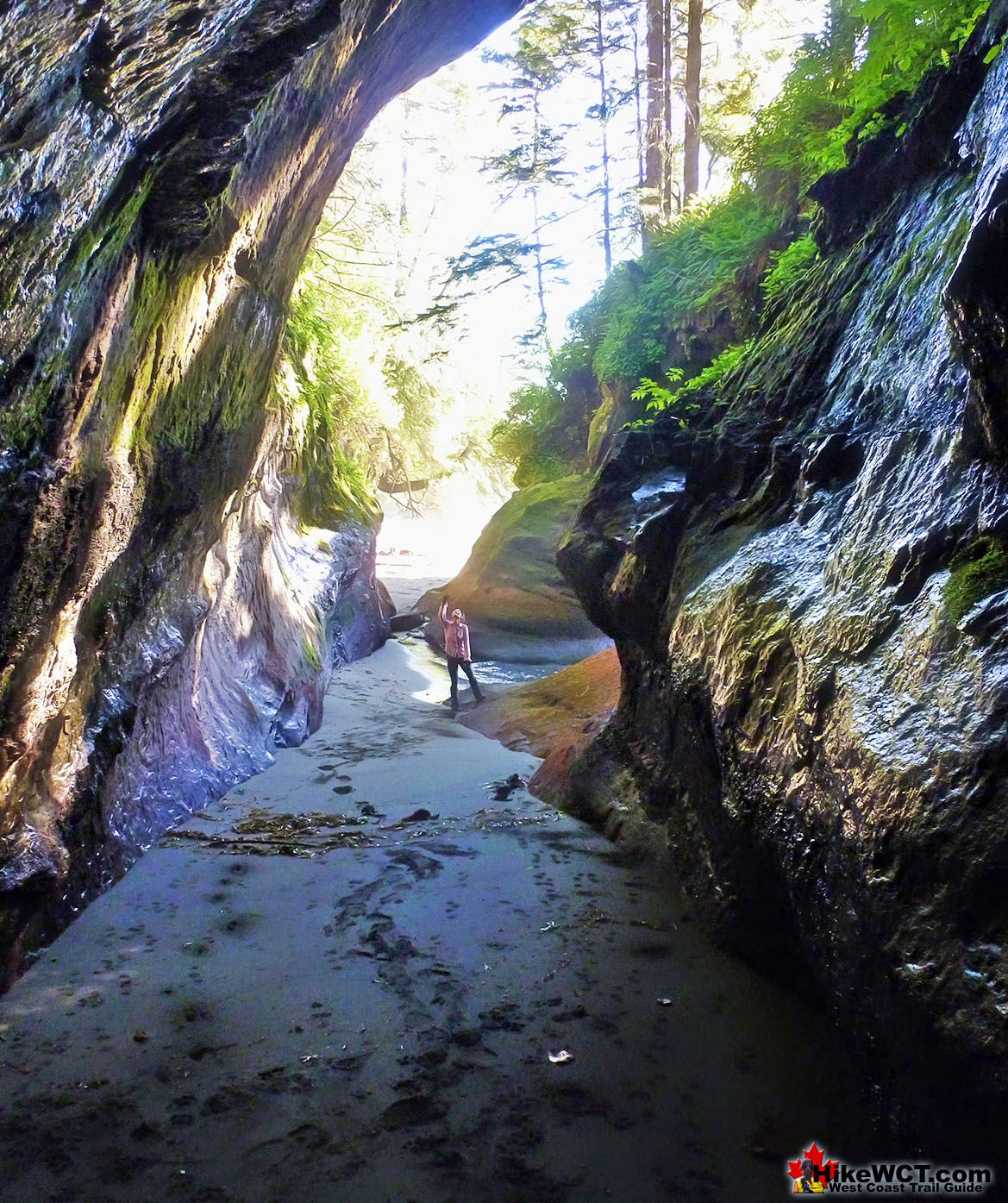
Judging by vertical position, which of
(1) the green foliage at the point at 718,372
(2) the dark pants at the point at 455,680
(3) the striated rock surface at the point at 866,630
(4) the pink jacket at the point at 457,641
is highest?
(1) the green foliage at the point at 718,372

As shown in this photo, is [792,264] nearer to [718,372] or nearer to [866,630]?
[718,372]

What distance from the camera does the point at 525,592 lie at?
1590cm

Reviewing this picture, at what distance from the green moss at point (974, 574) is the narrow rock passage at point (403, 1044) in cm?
181

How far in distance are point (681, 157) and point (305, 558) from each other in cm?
1700

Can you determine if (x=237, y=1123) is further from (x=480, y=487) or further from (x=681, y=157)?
(x=480, y=487)

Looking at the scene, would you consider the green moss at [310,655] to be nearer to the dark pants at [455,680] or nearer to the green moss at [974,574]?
the dark pants at [455,680]

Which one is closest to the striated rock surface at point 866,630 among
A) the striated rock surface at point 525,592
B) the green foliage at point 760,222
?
the green foliage at point 760,222

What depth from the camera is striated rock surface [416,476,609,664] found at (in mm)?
15016

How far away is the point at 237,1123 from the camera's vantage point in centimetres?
277

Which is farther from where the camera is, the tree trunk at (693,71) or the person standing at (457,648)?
the tree trunk at (693,71)

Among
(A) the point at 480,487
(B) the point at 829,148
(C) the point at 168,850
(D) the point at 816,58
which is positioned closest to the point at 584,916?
(C) the point at 168,850

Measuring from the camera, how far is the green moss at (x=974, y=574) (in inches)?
96.9

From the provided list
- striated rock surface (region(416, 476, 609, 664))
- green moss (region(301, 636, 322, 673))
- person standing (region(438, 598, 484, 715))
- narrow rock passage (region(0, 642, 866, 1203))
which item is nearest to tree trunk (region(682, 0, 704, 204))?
striated rock surface (region(416, 476, 609, 664))

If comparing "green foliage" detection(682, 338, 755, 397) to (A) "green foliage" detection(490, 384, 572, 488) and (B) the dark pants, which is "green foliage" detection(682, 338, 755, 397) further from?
(A) "green foliage" detection(490, 384, 572, 488)
